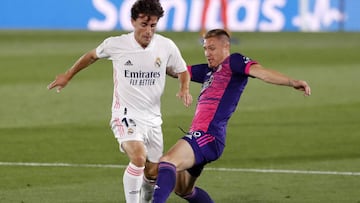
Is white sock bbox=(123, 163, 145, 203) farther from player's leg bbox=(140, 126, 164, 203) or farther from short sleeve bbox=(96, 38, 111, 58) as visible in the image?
short sleeve bbox=(96, 38, 111, 58)

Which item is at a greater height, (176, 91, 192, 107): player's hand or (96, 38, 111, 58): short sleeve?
(96, 38, 111, 58): short sleeve

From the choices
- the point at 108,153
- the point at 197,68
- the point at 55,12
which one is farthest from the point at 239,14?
the point at 197,68

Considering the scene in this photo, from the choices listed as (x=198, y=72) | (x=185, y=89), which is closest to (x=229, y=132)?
(x=198, y=72)

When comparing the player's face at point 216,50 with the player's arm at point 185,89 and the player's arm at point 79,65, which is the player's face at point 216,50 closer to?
the player's arm at point 185,89

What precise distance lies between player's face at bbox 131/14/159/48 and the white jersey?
0.09 m

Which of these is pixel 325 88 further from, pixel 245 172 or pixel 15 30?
pixel 15 30

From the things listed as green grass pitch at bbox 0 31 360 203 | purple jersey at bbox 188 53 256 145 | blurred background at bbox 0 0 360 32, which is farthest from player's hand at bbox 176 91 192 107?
blurred background at bbox 0 0 360 32

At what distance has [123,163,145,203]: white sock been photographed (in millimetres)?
8219

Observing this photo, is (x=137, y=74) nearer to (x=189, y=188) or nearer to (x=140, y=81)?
(x=140, y=81)

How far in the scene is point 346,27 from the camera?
101 ft

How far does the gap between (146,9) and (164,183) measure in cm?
138

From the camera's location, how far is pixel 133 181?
8.23 meters

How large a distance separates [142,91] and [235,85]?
28.6 inches

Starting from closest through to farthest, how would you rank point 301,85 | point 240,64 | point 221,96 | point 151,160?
point 301,85 → point 240,64 → point 221,96 → point 151,160
